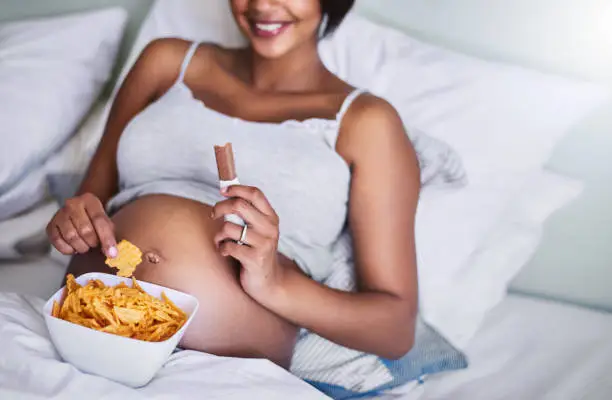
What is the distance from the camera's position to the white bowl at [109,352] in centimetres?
61

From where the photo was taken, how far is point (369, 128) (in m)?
0.87

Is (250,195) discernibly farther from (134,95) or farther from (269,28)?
(134,95)

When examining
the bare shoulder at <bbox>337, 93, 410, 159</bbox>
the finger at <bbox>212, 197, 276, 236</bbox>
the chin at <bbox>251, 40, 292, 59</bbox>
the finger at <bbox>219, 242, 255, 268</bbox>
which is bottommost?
the finger at <bbox>219, 242, 255, 268</bbox>

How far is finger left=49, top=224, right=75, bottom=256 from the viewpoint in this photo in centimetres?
83

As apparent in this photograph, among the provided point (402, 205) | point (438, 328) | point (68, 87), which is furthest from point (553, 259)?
point (68, 87)

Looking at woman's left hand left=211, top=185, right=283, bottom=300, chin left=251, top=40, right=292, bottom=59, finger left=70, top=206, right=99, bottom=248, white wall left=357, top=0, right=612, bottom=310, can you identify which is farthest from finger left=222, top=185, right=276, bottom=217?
white wall left=357, top=0, right=612, bottom=310

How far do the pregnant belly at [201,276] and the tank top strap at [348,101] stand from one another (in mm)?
247

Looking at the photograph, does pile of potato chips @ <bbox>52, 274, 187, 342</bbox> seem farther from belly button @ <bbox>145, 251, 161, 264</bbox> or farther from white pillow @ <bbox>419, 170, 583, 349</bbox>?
white pillow @ <bbox>419, 170, 583, 349</bbox>

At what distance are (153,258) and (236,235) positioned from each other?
0.52 ft

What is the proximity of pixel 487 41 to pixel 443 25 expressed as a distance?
0.08 meters

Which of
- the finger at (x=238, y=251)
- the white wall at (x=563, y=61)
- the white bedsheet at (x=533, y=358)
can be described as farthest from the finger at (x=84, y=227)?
the white wall at (x=563, y=61)

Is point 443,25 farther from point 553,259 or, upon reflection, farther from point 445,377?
point 445,377

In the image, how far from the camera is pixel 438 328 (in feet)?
3.10

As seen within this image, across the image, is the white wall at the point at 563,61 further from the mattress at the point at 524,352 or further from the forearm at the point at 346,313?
the forearm at the point at 346,313
